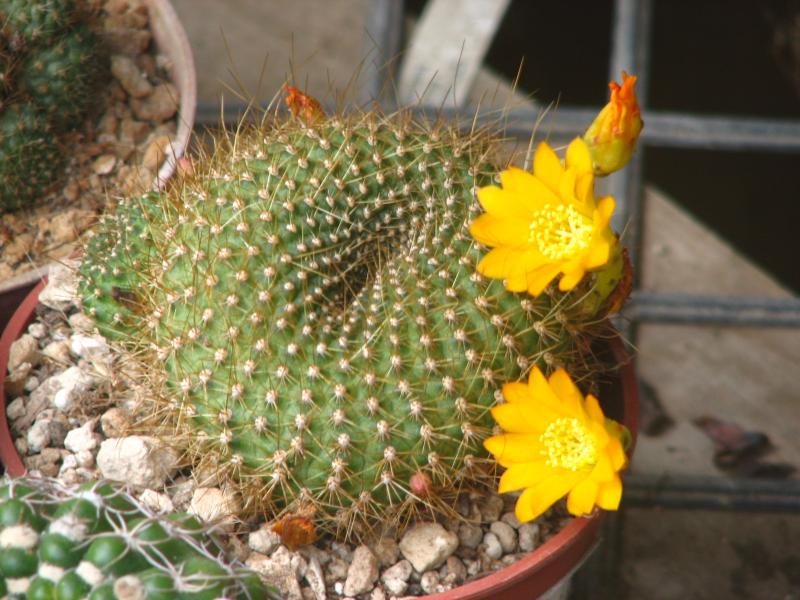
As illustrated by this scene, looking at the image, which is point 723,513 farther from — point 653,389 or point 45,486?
point 45,486

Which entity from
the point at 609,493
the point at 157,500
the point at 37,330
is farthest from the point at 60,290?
the point at 609,493

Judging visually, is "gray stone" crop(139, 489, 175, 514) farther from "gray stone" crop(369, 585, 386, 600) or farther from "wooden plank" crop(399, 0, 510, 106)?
"wooden plank" crop(399, 0, 510, 106)

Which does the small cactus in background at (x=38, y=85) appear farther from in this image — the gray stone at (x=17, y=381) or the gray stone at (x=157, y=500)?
the gray stone at (x=157, y=500)

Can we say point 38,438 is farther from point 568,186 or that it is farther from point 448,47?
point 448,47

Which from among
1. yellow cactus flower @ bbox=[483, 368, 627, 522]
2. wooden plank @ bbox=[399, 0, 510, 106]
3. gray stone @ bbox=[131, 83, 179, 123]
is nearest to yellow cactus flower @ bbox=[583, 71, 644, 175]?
yellow cactus flower @ bbox=[483, 368, 627, 522]

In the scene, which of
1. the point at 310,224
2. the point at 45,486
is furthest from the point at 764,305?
the point at 45,486

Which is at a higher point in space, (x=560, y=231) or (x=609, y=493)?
(x=560, y=231)

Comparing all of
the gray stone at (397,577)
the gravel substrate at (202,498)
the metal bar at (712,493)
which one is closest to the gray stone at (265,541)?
the gravel substrate at (202,498)

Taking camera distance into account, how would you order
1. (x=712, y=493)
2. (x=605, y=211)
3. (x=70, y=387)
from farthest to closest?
(x=712, y=493), (x=70, y=387), (x=605, y=211)
